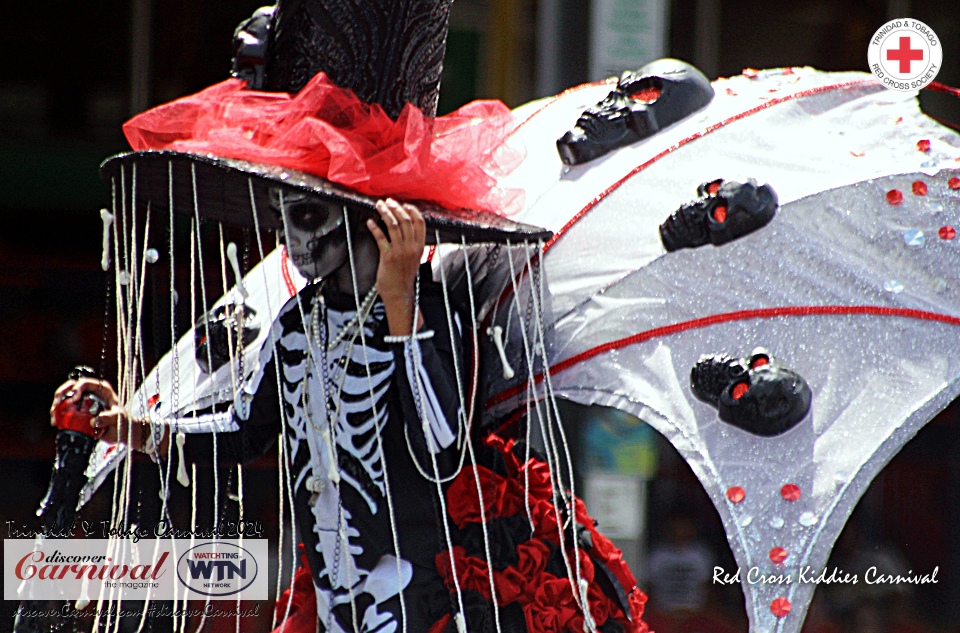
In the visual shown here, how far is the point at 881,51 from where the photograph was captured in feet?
10.3

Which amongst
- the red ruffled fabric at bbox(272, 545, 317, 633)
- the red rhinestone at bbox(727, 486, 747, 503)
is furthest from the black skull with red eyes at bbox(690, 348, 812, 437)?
the red ruffled fabric at bbox(272, 545, 317, 633)

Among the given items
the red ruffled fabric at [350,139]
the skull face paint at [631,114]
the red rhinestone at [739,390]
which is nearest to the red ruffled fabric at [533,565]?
the red rhinestone at [739,390]

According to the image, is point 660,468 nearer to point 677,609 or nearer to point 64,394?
point 677,609

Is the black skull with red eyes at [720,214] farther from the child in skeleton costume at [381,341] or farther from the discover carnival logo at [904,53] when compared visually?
the discover carnival logo at [904,53]

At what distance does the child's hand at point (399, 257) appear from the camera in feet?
6.56

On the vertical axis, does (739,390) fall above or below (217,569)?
above

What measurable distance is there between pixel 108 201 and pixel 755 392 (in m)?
4.58

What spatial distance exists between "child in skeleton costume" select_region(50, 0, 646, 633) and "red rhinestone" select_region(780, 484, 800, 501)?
1.20 feet

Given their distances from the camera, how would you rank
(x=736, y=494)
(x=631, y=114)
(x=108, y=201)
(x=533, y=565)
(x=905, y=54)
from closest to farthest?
(x=736, y=494) → (x=533, y=565) → (x=631, y=114) → (x=905, y=54) → (x=108, y=201)

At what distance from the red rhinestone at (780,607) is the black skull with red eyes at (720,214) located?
654mm

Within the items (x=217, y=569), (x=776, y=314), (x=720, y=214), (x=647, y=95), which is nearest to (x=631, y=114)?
(x=647, y=95)

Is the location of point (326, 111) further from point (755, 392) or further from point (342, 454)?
point (755, 392)

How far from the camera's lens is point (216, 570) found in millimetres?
3006

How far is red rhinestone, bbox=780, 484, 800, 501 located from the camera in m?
2.11
